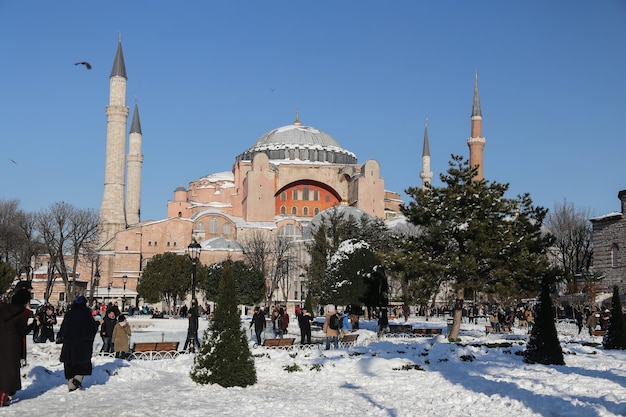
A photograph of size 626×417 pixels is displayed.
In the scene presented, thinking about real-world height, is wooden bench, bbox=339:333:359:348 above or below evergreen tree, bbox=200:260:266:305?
below

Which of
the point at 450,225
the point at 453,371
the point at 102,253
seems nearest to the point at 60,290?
the point at 102,253

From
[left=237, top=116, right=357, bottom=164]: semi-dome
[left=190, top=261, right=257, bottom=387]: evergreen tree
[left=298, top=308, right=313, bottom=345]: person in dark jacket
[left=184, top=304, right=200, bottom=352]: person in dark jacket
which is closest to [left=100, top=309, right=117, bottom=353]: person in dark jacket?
[left=184, top=304, right=200, bottom=352]: person in dark jacket

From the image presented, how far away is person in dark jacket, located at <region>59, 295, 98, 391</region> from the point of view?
7910mm

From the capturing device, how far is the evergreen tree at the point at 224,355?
8883 mm

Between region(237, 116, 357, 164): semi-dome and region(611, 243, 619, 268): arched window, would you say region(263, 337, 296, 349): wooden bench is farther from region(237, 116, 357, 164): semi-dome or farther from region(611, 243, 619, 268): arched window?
region(237, 116, 357, 164): semi-dome

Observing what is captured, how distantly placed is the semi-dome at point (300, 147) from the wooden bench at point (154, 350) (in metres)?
49.6

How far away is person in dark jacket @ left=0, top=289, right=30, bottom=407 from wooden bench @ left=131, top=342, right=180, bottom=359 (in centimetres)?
515

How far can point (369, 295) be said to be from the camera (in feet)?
76.8

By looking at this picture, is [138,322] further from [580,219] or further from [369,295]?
[580,219]

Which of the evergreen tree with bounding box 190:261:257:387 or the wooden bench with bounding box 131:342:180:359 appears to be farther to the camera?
the wooden bench with bounding box 131:342:180:359

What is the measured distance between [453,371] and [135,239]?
146 ft

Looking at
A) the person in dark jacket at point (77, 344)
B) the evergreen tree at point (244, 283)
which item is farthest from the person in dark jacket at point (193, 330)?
the evergreen tree at point (244, 283)

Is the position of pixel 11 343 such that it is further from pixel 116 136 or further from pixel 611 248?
pixel 116 136

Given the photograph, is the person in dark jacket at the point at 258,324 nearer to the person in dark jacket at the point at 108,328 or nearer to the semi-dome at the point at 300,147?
the person in dark jacket at the point at 108,328
